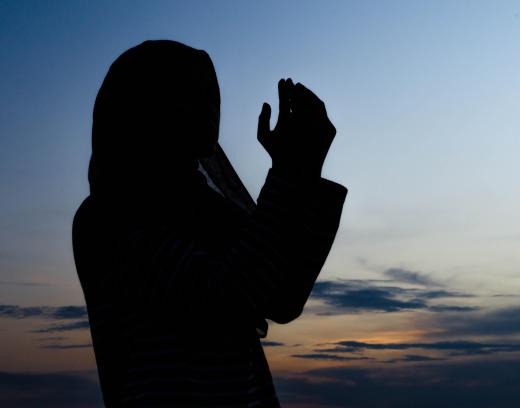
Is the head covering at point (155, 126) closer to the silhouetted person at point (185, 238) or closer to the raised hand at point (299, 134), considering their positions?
the silhouetted person at point (185, 238)

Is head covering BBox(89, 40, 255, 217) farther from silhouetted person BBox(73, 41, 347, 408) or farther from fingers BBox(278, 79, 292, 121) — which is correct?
fingers BBox(278, 79, 292, 121)

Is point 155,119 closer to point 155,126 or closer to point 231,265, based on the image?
point 155,126

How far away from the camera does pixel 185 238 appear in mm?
2479

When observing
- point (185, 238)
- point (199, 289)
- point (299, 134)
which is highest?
point (299, 134)

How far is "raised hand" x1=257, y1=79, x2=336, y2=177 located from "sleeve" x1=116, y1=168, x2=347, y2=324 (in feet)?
0.16

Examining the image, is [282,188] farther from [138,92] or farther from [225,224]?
[138,92]

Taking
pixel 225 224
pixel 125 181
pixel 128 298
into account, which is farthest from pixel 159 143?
pixel 128 298

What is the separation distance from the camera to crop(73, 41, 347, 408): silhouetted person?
2295 mm

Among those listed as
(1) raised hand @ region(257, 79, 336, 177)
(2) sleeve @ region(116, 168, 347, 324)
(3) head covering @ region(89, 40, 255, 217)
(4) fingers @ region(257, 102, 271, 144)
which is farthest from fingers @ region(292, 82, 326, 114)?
(3) head covering @ region(89, 40, 255, 217)

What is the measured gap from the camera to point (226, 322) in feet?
7.87

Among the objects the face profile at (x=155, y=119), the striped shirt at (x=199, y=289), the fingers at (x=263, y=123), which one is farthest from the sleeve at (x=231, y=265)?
the face profile at (x=155, y=119)

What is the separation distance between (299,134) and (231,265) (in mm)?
484

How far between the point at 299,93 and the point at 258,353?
936 mm

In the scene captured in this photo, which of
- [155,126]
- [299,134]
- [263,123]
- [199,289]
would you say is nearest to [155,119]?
[155,126]
